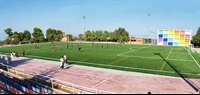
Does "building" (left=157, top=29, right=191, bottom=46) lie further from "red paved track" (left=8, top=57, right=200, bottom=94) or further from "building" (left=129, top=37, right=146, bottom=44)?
"red paved track" (left=8, top=57, right=200, bottom=94)

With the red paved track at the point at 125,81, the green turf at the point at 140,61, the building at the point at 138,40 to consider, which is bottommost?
the red paved track at the point at 125,81

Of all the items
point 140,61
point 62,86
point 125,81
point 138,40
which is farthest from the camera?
point 138,40

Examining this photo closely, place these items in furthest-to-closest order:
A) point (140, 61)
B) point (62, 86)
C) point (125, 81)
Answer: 1. point (140, 61)
2. point (125, 81)
3. point (62, 86)

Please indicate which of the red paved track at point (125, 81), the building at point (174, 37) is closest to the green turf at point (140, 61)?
the red paved track at point (125, 81)

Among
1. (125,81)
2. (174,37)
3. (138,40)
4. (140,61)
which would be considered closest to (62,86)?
(125,81)

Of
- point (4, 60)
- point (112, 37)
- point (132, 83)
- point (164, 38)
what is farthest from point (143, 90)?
point (112, 37)

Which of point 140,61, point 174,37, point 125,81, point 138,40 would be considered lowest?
point 125,81

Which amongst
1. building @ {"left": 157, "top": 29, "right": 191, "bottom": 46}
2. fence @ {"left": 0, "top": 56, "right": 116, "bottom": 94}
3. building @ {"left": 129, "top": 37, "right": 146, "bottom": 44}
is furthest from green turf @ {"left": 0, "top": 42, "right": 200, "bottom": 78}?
building @ {"left": 129, "top": 37, "right": 146, "bottom": 44}

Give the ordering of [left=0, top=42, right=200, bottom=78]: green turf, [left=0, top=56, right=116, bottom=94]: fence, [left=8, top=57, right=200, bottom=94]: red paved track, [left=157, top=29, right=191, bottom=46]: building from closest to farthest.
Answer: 1. [left=0, top=56, right=116, bottom=94]: fence
2. [left=8, top=57, right=200, bottom=94]: red paved track
3. [left=0, top=42, right=200, bottom=78]: green turf
4. [left=157, top=29, right=191, bottom=46]: building

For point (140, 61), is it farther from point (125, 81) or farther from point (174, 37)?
point (174, 37)

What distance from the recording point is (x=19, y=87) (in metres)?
12.6

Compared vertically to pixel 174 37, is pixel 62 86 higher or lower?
lower

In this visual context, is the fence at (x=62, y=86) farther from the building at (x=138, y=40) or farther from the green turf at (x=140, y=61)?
the building at (x=138, y=40)

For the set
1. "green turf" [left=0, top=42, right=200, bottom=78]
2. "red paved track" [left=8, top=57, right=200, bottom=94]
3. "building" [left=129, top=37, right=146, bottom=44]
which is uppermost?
"building" [left=129, top=37, right=146, bottom=44]
